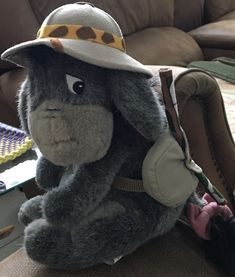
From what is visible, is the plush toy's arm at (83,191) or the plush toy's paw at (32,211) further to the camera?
the plush toy's paw at (32,211)

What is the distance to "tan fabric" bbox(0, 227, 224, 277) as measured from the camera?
847mm

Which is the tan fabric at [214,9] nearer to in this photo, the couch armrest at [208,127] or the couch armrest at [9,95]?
the couch armrest at [9,95]

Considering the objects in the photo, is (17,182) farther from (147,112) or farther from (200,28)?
(200,28)

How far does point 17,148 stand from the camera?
1074 mm

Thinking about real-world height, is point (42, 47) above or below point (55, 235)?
above

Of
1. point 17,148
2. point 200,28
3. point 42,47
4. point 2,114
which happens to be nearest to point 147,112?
point 42,47

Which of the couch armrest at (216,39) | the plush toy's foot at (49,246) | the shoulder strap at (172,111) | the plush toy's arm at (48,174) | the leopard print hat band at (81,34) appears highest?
the leopard print hat band at (81,34)

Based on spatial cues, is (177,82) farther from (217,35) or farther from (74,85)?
(217,35)

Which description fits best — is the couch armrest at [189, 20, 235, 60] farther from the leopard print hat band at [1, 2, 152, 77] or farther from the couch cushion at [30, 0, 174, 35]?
the leopard print hat band at [1, 2, 152, 77]

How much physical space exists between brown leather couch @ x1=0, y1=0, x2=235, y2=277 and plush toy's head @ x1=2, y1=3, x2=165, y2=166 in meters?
0.19

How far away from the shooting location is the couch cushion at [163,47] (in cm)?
185

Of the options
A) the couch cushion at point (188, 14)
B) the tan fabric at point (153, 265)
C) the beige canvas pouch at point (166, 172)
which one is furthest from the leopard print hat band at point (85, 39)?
the couch cushion at point (188, 14)

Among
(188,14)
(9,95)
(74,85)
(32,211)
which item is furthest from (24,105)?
(188,14)

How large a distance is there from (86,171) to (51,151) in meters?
0.08
